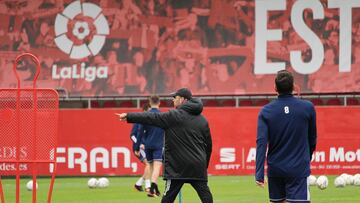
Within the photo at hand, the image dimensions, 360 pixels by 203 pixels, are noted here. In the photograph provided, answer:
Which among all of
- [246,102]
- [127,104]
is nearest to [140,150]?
[246,102]

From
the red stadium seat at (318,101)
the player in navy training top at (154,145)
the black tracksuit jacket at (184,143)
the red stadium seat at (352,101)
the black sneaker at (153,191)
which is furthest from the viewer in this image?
the red stadium seat at (318,101)

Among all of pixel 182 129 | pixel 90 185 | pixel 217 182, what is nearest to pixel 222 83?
pixel 217 182

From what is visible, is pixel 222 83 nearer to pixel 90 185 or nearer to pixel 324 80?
pixel 324 80

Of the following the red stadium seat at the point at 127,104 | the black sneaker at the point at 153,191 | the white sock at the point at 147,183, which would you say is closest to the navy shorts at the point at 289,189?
the black sneaker at the point at 153,191

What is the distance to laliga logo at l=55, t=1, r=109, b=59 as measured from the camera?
35.3 metres

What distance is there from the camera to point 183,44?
3459cm

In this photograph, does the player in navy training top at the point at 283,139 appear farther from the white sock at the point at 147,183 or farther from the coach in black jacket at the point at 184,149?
the white sock at the point at 147,183

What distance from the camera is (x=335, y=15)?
33.8 meters

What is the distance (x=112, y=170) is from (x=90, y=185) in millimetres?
6033

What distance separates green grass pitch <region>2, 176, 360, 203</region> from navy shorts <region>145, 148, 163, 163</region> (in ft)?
2.81

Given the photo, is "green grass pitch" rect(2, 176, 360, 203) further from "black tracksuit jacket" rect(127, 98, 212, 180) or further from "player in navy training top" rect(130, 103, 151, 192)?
"black tracksuit jacket" rect(127, 98, 212, 180)

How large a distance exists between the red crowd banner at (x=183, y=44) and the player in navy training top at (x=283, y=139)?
22.9 meters

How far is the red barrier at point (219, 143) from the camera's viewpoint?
96.3ft

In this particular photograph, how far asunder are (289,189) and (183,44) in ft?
79.4
